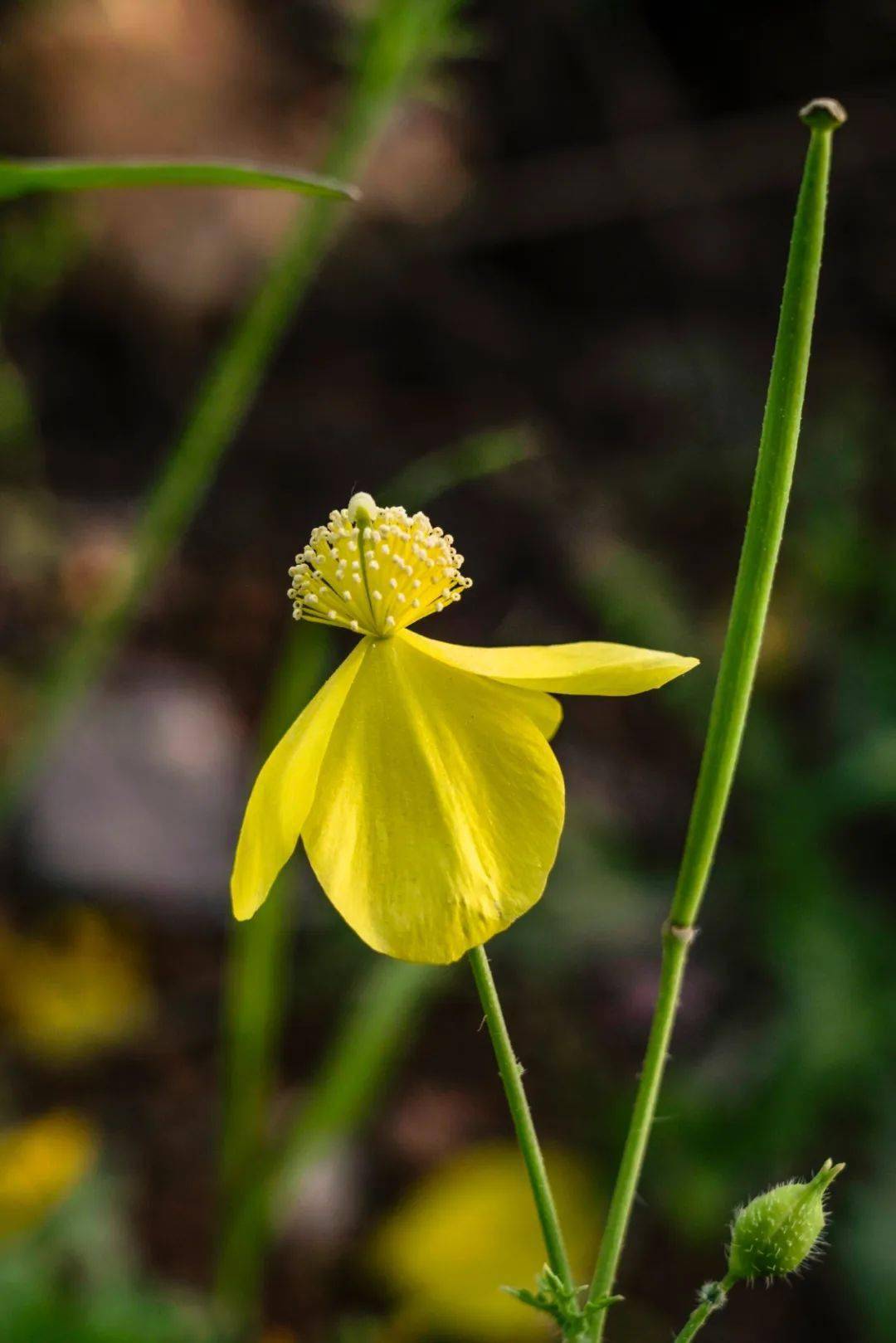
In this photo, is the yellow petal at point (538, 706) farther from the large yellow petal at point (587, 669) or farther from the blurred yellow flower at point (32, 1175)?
the blurred yellow flower at point (32, 1175)

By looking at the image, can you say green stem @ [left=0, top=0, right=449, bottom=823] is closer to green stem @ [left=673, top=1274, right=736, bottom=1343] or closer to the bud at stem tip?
the bud at stem tip

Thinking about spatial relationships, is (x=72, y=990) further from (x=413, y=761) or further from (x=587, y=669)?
(x=587, y=669)

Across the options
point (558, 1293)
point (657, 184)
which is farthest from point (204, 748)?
point (558, 1293)

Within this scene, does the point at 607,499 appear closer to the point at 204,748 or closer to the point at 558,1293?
the point at 204,748

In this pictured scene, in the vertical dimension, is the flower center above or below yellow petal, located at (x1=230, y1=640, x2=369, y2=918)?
above

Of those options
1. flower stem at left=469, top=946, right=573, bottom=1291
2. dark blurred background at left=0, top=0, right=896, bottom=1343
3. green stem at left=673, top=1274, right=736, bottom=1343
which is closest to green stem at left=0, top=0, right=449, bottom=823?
dark blurred background at left=0, top=0, right=896, bottom=1343

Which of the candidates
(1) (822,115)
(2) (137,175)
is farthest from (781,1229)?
(2) (137,175)

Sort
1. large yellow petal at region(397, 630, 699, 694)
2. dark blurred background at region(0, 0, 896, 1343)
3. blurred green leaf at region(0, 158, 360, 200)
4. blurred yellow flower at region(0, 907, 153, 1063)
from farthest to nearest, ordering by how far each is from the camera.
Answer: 1. blurred yellow flower at region(0, 907, 153, 1063)
2. dark blurred background at region(0, 0, 896, 1343)
3. blurred green leaf at region(0, 158, 360, 200)
4. large yellow petal at region(397, 630, 699, 694)
